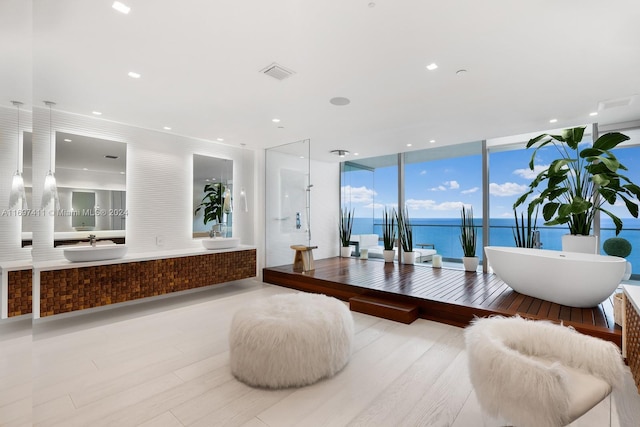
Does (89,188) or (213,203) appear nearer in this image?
(89,188)

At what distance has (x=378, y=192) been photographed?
7.76 meters

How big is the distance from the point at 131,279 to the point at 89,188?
4.69 feet

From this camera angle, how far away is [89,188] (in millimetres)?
4355

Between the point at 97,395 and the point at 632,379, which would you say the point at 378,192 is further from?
the point at 97,395

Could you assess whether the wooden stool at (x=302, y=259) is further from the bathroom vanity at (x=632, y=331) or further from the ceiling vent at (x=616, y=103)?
the ceiling vent at (x=616, y=103)

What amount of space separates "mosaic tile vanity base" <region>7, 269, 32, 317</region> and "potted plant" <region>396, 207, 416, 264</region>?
6259mm

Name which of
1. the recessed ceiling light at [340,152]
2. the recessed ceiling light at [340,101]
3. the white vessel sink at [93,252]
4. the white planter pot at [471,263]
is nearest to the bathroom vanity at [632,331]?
the white planter pot at [471,263]

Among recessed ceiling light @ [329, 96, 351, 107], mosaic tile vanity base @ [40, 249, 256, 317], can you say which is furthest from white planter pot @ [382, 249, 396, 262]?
recessed ceiling light @ [329, 96, 351, 107]

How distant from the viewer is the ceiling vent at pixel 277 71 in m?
3.06

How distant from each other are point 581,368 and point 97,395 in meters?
3.30

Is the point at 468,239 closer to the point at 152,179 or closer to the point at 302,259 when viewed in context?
the point at 302,259

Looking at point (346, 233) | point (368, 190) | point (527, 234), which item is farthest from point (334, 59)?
point (346, 233)

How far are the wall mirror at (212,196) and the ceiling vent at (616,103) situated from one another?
587 centimetres

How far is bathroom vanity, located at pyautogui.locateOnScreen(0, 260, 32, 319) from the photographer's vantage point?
37.2 inches
